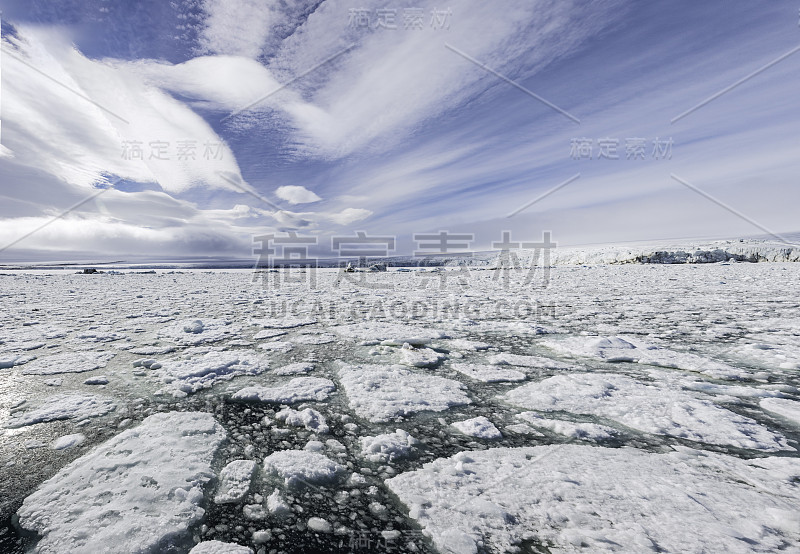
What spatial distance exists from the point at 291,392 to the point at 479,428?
1684 mm

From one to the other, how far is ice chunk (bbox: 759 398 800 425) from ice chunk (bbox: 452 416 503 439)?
7.02 feet

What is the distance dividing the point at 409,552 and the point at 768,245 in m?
41.6

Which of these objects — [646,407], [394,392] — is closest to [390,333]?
[394,392]

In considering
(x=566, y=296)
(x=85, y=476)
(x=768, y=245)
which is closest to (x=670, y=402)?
(x=85, y=476)

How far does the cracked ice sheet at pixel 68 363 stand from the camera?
3.41 m

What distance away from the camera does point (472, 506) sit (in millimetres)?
1503

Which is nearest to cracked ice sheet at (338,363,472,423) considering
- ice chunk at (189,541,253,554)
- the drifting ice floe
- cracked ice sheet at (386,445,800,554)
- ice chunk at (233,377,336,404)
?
ice chunk at (233,377,336,404)

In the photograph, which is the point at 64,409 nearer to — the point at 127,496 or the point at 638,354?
the point at 127,496

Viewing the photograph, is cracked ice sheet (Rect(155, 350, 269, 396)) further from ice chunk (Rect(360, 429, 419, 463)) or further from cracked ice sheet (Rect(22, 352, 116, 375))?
ice chunk (Rect(360, 429, 419, 463))

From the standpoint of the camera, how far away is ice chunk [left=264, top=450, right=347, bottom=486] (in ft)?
5.67

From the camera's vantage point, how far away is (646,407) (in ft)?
8.11

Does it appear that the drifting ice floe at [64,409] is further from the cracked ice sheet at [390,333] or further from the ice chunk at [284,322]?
the ice chunk at [284,322]

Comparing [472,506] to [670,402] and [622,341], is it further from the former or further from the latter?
[622,341]

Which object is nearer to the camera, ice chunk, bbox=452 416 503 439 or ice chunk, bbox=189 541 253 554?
ice chunk, bbox=189 541 253 554
